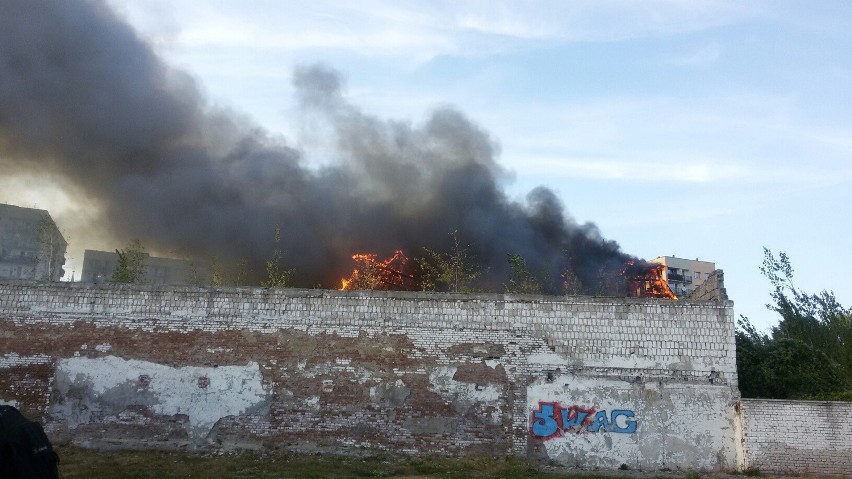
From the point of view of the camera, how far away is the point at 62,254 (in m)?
65.4

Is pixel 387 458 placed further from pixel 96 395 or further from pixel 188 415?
pixel 96 395

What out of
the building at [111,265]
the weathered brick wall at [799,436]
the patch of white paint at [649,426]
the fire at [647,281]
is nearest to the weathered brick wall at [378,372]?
the patch of white paint at [649,426]

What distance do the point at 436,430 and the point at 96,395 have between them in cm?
781

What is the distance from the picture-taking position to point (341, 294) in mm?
16344

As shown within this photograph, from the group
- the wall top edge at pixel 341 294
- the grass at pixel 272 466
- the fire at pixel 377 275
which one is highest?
the fire at pixel 377 275

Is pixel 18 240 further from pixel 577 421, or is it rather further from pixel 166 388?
pixel 577 421

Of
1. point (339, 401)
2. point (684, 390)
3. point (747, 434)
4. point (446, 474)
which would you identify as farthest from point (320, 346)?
point (747, 434)

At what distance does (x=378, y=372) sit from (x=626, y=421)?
18.4 feet

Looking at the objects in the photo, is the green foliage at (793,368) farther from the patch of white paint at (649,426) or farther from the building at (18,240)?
the building at (18,240)

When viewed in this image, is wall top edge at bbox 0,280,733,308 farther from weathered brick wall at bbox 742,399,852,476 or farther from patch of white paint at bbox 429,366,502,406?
weathered brick wall at bbox 742,399,852,476

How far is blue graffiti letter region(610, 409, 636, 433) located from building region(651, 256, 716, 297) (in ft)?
224

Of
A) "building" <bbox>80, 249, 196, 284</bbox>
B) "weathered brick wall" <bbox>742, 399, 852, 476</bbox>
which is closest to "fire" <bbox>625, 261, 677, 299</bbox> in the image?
"weathered brick wall" <bbox>742, 399, 852, 476</bbox>

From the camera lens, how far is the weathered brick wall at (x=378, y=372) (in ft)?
50.2

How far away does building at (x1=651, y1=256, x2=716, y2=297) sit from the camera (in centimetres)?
8094
